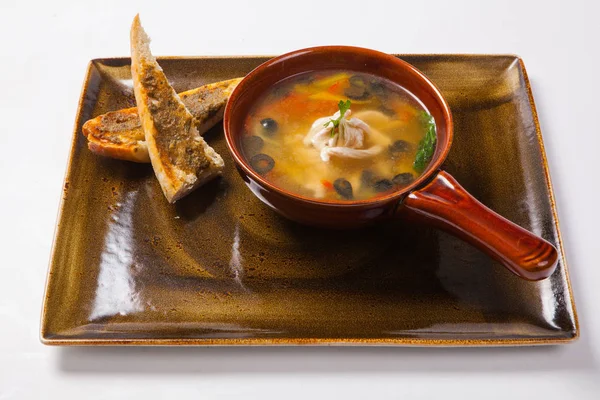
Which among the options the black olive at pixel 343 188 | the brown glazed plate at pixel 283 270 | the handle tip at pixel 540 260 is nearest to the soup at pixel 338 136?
the black olive at pixel 343 188

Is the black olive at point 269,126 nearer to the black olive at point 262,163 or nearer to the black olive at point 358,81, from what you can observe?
the black olive at point 262,163

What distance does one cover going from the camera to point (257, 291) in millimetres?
1893

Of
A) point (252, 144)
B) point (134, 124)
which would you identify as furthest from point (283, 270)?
point (134, 124)

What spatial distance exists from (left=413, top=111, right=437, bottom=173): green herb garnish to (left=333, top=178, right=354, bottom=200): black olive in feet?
0.70

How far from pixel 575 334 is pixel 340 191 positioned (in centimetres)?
75

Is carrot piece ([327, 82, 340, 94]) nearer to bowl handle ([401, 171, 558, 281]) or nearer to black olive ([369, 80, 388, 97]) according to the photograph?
black olive ([369, 80, 388, 97])

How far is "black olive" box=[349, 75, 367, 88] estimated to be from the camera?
87.8 inches

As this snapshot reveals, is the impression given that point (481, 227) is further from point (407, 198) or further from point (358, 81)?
point (358, 81)

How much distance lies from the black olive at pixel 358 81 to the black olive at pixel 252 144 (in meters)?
0.40

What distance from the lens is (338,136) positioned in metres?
2.02

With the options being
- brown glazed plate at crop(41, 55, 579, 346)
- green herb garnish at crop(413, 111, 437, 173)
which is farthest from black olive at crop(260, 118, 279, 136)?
green herb garnish at crop(413, 111, 437, 173)

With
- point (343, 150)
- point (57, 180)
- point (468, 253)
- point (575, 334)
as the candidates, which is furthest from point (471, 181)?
point (57, 180)

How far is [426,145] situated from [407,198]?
307 mm

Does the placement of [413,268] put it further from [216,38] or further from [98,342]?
[216,38]
